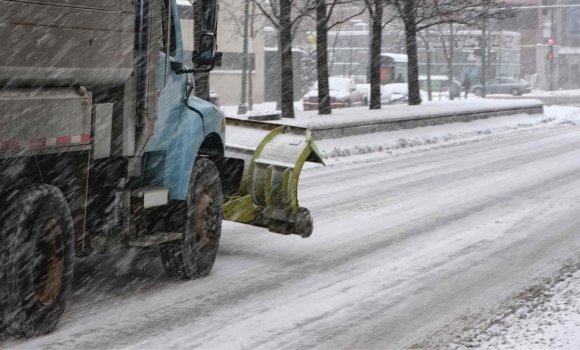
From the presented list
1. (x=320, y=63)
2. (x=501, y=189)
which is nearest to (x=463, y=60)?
(x=320, y=63)

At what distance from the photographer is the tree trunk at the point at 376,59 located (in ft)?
99.6

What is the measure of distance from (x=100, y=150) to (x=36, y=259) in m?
0.97

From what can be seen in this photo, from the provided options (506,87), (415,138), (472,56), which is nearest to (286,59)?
(415,138)

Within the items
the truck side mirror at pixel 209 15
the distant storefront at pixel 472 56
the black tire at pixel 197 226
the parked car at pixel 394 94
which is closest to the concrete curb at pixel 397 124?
the black tire at pixel 197 226

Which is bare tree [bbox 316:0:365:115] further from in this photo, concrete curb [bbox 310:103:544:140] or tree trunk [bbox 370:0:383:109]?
tree trunk [bbox 370:0:383:109]

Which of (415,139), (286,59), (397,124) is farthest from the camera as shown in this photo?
(286,59)

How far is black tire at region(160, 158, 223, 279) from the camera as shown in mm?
7889

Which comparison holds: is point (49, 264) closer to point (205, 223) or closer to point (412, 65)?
point (205, 223)

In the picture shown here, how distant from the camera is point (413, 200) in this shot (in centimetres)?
1380

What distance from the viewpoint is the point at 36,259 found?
6.01 m

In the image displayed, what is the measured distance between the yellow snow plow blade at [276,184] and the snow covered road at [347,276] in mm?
345

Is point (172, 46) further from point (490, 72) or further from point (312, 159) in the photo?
point (490, 72)

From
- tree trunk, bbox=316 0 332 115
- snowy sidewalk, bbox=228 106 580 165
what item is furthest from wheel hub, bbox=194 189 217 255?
tree trunk, bbox=316 0 332 115

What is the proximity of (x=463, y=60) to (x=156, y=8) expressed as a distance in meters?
70.4
